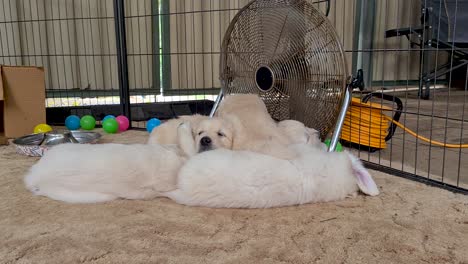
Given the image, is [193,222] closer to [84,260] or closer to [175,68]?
[84,260]

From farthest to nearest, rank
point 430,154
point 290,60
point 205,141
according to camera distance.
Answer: point 430,154, point 290,60, point 205,141

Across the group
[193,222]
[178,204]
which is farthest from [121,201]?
[193,222]

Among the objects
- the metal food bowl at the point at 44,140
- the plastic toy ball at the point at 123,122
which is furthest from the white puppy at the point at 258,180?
the plastic toy ball at the point at 123,122

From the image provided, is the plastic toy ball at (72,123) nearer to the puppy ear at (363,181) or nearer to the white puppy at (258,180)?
the white puppy at (258,180)

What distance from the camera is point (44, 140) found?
7.11 ft

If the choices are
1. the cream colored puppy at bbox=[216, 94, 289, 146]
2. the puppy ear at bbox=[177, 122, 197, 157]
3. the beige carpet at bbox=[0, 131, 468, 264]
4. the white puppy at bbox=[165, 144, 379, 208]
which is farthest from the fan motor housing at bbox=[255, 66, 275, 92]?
the beige carpet at bbox=[0, 131, 468, 264]

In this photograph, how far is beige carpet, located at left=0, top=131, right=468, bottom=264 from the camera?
1018mm

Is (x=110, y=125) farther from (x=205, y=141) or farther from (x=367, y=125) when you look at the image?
(x=367, y=125)

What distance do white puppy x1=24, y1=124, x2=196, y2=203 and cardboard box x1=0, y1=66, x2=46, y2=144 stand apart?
3.65ft

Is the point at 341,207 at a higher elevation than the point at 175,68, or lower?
lower

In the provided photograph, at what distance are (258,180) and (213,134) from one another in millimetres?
402

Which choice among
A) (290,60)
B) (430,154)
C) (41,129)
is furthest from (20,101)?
(430,154)

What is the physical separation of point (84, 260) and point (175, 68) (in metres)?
2.94

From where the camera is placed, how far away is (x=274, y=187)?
1.31 metres
